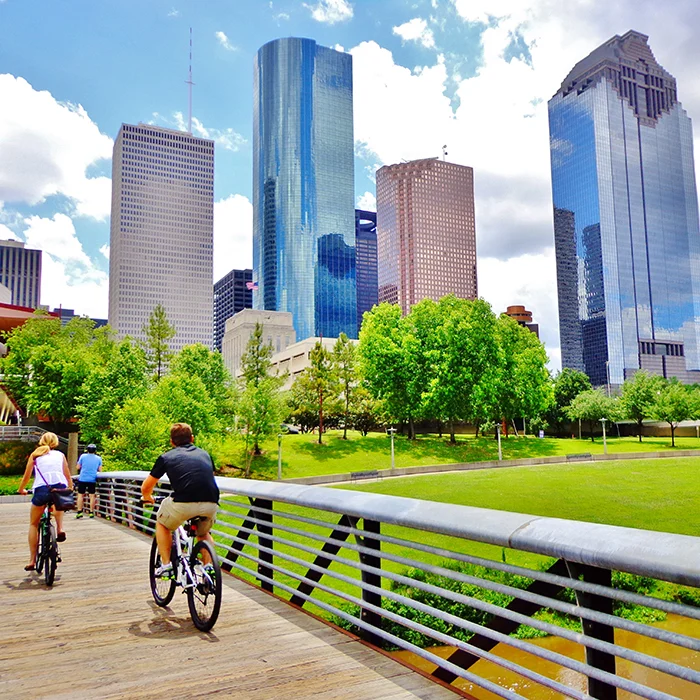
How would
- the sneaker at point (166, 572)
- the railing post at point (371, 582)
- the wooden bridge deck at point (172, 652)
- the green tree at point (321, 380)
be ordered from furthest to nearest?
the green tree at point (321, 380) < the sneaker at point (166, 572) < the railing post at point (371, 582) < the wooden bridge deck at point (172, 652)

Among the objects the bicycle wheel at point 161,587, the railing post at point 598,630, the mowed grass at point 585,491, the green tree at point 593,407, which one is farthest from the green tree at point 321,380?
the railing post at point 598,630

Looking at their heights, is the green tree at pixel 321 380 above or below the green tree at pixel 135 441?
above

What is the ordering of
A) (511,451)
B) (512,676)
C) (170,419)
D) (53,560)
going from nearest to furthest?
(53,560) → (512,676) → (170,419) → (511,451)

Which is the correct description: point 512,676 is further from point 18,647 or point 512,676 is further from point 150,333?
point 150,333

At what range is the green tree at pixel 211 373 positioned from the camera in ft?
186

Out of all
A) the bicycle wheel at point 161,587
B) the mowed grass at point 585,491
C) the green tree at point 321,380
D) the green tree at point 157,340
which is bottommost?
the mowed grass at point 585,491

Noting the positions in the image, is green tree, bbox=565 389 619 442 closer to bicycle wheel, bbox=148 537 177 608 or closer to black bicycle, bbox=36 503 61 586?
black bicycle, bbox=36 503 61 586

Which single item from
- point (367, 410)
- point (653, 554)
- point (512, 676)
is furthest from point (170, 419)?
point (653, 554)

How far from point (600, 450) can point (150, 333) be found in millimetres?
50198

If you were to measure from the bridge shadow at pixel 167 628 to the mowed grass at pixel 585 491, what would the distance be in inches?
930

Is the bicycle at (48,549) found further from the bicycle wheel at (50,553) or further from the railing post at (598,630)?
the railing post at (598,630)

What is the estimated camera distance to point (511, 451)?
213 ft

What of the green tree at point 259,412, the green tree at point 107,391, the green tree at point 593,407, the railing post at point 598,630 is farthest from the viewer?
the green tree at point 593,407

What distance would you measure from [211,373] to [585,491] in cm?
3531
